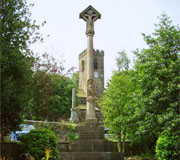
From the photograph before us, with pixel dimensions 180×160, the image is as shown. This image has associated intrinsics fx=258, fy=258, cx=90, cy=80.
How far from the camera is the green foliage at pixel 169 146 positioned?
497 inches

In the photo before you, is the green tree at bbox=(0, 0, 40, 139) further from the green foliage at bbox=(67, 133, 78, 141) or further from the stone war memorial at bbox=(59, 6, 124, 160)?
the green foliage at bbox=(67, 133, 78, 141)

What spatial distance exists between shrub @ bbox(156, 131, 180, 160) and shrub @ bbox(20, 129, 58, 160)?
5.59 meters

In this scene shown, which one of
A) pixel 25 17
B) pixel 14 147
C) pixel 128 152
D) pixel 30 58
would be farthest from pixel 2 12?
pixel 128 152

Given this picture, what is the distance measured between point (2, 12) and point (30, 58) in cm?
208

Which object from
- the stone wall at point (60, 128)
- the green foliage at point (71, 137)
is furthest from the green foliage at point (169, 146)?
the stone wall at point (60, 128)

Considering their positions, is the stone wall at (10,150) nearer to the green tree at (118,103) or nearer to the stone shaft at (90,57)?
the stone shaft at (90,57)

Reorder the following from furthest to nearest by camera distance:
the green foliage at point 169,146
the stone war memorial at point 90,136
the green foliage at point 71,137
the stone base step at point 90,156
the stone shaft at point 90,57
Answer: the green foliage at point 71,137 → the stone shaft at point 90,57 → the green foliage at point 169,146 → the stone war memorial at point 90,136 → the stone base step at point 90,156

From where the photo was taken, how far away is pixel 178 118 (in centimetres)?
1359

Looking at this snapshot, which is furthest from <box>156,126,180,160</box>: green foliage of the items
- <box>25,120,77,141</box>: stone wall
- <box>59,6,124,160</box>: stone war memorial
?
<box>25,120,77,141</box>: stone wall

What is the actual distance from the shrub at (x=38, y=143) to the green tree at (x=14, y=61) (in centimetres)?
109

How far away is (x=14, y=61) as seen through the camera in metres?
9.79

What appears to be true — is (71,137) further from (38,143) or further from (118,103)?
(38,143)

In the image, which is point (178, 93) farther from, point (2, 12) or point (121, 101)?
point (2, 12)

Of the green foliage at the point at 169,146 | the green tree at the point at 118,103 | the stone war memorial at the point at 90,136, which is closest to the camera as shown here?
the stone war memorial at the point at 90,136
